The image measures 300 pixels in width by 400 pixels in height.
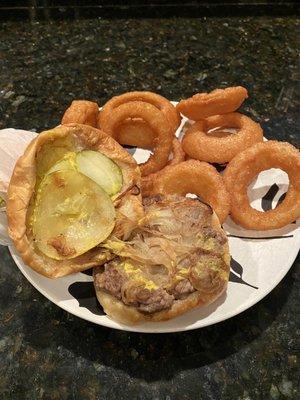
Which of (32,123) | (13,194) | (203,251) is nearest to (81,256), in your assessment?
(13,194)

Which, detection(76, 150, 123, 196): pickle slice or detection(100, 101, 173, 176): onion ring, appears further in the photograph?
detection(100, 101, 173, 176): onion ring

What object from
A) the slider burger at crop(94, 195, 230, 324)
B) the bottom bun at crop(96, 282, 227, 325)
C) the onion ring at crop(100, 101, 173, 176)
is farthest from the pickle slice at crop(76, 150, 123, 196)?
the bottom bun at crop(96, 282, 227, 325)

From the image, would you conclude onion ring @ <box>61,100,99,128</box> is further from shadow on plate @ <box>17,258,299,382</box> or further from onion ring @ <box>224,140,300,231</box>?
shadow on plate @ <box>17,258,299,382</box>

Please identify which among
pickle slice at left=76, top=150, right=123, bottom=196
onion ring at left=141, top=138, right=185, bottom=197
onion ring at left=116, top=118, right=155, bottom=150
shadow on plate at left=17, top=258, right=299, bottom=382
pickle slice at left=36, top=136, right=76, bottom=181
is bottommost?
shadow on plate at left=17, top=258, right=299, bottom=382

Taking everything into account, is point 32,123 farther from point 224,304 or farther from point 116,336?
point 224,304

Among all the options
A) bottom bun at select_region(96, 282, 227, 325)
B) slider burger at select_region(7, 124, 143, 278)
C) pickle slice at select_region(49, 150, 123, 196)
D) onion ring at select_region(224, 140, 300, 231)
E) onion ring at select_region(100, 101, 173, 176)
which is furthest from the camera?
onion ring at select_region(100, 101, 173, 176)

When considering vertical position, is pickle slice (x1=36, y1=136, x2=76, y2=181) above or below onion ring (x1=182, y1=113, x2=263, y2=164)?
above
